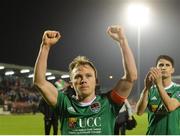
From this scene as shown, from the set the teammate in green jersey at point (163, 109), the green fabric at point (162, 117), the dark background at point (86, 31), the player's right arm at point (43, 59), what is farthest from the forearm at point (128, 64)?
the dark background at point (86, 31)

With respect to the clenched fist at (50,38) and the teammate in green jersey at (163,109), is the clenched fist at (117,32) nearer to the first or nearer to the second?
the clenched fist at (50,38)

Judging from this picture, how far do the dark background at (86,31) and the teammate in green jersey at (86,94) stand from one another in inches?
320

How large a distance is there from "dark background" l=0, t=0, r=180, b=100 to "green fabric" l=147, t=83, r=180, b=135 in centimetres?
678

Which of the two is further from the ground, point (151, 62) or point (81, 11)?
point (81, 11)

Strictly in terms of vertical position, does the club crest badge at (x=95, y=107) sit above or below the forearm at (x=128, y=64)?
below

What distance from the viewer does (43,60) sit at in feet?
8.61

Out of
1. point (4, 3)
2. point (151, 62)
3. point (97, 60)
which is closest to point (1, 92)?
point (4, 3)

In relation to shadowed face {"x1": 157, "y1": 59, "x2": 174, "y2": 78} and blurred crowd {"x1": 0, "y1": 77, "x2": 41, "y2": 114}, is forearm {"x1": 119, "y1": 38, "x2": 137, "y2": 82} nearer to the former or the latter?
shadowed face {"x1": 157, "y1": 59, "x2": 174, "y2": 78}

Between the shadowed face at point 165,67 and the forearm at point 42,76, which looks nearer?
the forearm at point 42,76

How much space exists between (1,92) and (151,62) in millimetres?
9104

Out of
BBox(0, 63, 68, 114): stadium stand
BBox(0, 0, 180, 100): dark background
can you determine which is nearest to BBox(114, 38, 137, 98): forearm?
BBox(0, 0, 180, 100): dark background

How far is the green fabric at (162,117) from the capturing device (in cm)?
394

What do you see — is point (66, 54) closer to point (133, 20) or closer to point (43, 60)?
point (133, 20)

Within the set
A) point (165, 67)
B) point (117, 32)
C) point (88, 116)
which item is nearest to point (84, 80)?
point (88, 116)
